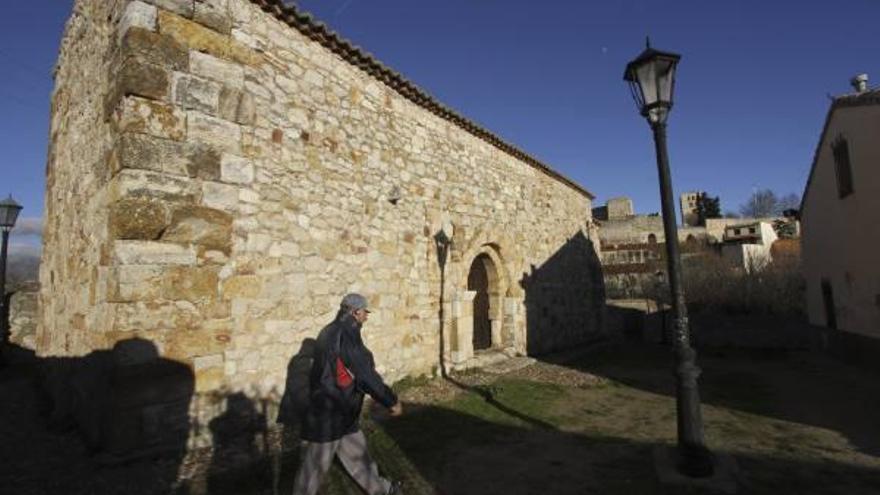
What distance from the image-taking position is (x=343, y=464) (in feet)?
12.5

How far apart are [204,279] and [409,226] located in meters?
3.93

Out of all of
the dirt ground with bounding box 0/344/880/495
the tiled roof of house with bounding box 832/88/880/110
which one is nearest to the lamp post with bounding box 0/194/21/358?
the dirt ground with bounding box 0/344/880/495

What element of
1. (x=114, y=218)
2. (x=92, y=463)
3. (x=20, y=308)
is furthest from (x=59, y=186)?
(x=20, y=308)

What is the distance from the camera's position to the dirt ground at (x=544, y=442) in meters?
4.31

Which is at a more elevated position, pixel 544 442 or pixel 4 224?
pixel 4 224

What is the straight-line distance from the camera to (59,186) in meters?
7.50

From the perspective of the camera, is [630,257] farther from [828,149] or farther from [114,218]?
[114,218]

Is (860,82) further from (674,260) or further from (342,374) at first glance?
(342,374)

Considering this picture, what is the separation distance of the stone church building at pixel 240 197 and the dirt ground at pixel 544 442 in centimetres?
96

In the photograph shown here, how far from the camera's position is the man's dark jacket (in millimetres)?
3627

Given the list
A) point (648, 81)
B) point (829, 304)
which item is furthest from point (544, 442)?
point (829, 304)

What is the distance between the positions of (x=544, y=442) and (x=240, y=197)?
14.2ft

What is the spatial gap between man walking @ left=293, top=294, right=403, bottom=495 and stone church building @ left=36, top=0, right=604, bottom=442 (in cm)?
204

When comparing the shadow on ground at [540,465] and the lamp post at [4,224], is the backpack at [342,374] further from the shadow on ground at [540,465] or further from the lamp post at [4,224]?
the lamp post at [4,224]
